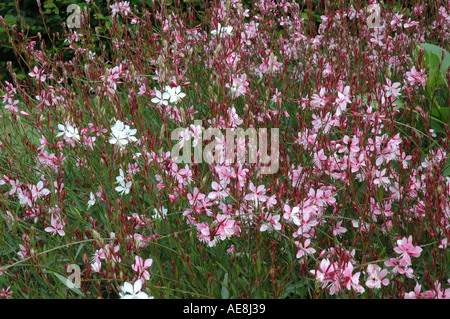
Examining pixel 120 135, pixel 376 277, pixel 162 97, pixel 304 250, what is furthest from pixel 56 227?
pixel 376 277

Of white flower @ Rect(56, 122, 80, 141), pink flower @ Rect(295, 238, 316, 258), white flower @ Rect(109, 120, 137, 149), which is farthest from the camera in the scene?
white flower @ Rect(56, 122, 80, 141)

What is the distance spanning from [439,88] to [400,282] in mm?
1990

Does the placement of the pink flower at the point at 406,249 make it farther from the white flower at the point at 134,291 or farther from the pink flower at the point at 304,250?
the white flower at the point at 134,291

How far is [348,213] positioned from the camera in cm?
207

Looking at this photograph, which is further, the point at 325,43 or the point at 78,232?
the point at 325,43

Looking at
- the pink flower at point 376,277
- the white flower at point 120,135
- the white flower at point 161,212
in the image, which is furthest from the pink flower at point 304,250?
the white flower at point 120,135

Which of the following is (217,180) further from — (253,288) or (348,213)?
(348,213)

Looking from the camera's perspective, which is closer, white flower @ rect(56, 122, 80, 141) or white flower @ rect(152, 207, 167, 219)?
white flower @ rect(152, 207, 167, 219)

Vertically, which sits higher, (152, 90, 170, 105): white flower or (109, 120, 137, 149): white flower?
(152, 90, 170, 105): white flower

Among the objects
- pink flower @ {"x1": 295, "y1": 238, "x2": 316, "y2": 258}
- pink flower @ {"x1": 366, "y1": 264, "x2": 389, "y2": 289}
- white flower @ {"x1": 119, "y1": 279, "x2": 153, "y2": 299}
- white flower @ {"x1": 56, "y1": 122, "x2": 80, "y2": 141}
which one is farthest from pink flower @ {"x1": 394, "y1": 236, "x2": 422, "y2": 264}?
white flower @ {"x1": 56, "y1": 122, "x2": 80, "y2": 141}

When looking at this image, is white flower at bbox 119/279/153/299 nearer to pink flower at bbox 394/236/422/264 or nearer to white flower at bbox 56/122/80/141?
pink flower at bbox 394/236/422/264

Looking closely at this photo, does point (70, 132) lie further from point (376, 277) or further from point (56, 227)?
point (376, 277)

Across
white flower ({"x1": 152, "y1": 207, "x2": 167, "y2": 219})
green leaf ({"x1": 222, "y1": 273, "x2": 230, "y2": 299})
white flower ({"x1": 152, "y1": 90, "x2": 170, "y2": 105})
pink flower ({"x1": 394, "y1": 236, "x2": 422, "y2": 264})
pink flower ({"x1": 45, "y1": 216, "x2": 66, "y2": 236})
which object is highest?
white flower ({"x1": 152, "y1": 90, "x2": 170, "y2": 105})

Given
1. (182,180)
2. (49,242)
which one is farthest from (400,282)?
(49,242)
